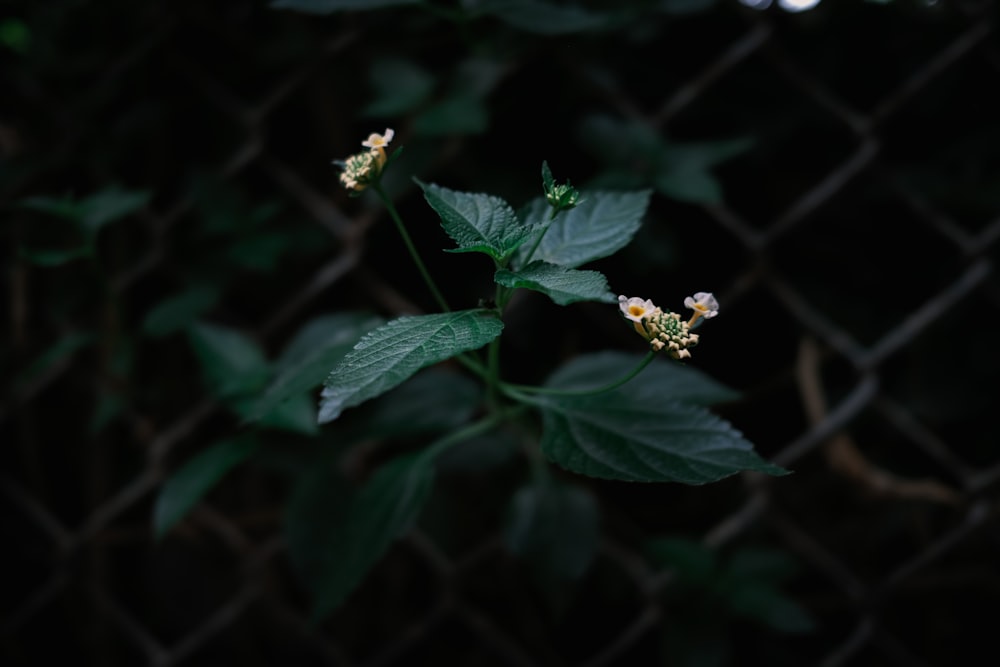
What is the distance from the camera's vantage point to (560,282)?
0.42 metres

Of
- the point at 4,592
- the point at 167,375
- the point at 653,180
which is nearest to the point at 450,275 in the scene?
the point at 653,180

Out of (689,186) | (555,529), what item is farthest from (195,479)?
(689,186)

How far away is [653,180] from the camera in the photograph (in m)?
0.75

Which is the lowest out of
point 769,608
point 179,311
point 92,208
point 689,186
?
point 769,608

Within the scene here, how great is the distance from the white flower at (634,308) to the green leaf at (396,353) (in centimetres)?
7

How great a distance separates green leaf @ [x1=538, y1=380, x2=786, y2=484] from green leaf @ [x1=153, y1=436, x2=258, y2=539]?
0.35 meters

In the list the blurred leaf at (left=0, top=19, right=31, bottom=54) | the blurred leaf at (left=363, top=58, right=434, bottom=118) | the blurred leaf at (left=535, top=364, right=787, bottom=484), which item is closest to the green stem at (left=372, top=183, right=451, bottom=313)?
the blurred leaf at (left=535, top=364, right=787, bottom=484)

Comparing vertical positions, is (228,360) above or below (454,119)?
below

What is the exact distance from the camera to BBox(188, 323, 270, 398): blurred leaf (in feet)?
2.39

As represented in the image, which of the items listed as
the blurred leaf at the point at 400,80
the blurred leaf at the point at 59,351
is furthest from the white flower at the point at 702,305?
the blurred leaf at the point at 59,351

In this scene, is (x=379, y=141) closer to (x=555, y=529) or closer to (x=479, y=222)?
(x=479, y=222)

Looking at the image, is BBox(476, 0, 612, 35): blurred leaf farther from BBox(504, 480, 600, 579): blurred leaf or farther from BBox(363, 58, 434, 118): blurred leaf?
BBox(504, 480, 600, 579): blurred leaf

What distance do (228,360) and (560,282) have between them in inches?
19.1

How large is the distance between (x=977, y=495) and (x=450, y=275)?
0.63m
